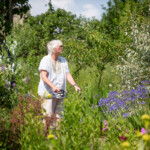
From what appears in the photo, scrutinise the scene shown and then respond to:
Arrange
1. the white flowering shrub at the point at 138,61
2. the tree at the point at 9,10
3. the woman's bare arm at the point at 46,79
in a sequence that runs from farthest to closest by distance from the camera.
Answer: the tree at the point at 9,10, the white flowering shrub at the point at 138,61, the woman's bare arm at the point at 46,79

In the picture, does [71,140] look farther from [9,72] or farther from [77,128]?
[9,72]

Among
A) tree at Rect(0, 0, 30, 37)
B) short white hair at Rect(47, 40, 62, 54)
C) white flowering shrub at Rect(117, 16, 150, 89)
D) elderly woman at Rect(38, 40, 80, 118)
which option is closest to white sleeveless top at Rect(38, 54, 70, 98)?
elderly woman at Rect(38, 40, 80, 118)

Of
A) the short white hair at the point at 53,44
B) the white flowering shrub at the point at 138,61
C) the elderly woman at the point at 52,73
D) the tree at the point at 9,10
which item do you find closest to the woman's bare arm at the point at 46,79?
the elderly woman at the point at 52,73

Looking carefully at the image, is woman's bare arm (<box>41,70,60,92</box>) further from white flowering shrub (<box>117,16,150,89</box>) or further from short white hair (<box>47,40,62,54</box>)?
white flowering shrub (<box>117,16,150,89</box>)

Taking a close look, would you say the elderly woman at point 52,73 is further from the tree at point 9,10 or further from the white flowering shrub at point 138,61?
the tree at point 9,10

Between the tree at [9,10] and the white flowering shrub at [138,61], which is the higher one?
the tree at [9,10]

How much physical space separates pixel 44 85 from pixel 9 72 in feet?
4.85

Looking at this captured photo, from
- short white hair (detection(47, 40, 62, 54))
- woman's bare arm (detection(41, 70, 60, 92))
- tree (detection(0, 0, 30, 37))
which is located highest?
tree (detection(0, 0, 30, 37))

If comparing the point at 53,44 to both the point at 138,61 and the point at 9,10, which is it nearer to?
the point at 138,61

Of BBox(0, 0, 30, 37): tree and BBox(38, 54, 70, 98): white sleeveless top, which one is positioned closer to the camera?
BBox(38, 54, 70, 98): white sleeveless top

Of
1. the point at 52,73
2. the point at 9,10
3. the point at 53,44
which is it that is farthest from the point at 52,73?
the point at 9,10

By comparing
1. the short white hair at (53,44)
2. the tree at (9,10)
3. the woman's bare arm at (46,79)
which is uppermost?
the tree at (9,10)

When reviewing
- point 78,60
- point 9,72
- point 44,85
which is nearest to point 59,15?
point 78,60

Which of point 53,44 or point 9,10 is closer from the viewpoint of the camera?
point 53,44
